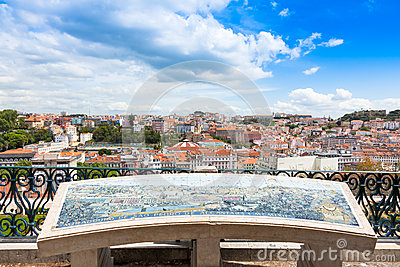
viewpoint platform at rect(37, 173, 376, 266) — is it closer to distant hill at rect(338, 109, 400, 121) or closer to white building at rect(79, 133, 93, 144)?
white building at rect(79, 133, 93, 144)

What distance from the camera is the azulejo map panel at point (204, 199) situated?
1929 millimetres

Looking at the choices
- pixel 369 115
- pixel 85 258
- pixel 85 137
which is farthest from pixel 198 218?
pixel 369 115

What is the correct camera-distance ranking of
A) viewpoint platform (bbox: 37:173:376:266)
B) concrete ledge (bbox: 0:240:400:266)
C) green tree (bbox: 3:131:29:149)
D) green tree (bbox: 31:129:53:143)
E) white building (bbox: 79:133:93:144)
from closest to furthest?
viewpoint platform (bbox: 37:173:376:266) < concrete ledge (bbox: 0:240:400:266) < green tree (bbox: 3:131:29:149) < green tree (bbox: 31:129:53:143) < white building (bbox: 79:133:93:144)

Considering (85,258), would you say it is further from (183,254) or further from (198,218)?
(183,254)

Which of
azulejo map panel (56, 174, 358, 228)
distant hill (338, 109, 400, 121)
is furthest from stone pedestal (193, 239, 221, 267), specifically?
distant hill (338, 109, 400, 121)

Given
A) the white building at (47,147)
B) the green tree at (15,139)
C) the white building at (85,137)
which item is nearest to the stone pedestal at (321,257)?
the white building at (47,147)

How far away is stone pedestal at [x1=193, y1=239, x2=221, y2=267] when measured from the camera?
1980 millimetres

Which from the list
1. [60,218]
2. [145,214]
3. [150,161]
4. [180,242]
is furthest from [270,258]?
[150,161]

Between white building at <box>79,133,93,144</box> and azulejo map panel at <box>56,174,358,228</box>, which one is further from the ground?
azulejo map panel at <box>56,174,358,228</box>

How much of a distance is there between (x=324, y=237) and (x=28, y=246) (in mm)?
2767

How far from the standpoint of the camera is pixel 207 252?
198cm

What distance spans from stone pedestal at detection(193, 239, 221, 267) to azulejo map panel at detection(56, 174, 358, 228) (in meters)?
0.25

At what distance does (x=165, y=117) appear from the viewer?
4156 millimetres

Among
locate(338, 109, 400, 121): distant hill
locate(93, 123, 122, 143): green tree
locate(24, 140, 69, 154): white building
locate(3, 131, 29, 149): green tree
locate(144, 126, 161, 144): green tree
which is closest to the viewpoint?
locate(144, 126, 161, 144): green tree
